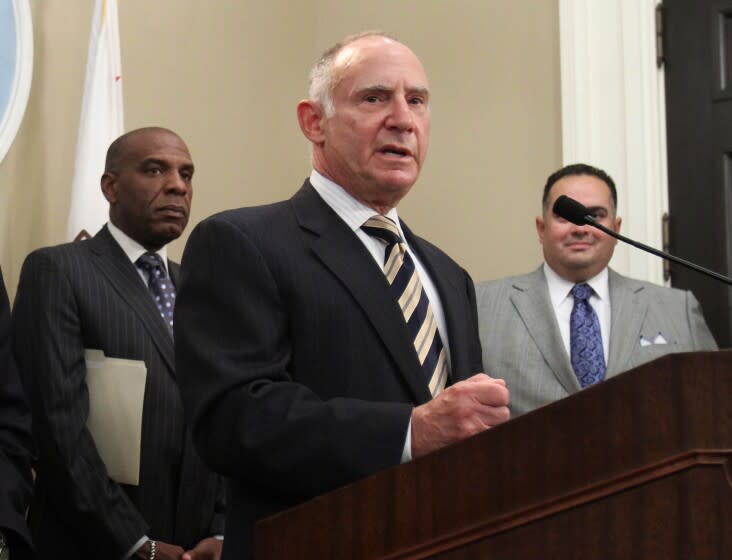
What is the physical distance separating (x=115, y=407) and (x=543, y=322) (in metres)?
1.35

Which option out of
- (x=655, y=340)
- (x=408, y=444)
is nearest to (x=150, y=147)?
(x=655, y=340)

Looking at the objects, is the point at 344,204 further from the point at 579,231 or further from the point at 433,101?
the point at 433,101

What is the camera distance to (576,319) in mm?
3441

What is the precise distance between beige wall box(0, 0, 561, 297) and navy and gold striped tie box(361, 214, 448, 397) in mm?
2369

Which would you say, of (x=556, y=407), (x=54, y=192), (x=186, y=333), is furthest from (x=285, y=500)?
(x=54, y=192)

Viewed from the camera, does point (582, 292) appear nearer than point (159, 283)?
No

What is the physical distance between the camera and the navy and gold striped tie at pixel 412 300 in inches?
72.1

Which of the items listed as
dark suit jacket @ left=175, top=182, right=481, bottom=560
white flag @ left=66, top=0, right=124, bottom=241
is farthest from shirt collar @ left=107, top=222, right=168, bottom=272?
dark suit jacket @ left=175, top=182, right=481, bottom=560

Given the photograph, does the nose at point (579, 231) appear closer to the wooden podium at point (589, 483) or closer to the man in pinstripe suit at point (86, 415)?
the man in pinstripe suit at point (86, 415)

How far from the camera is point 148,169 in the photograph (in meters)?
3.20

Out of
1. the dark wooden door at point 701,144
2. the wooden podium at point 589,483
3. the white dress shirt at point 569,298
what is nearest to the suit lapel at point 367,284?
the wooden podium at point 589,483

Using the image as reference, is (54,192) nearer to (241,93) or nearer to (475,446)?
(241,93)

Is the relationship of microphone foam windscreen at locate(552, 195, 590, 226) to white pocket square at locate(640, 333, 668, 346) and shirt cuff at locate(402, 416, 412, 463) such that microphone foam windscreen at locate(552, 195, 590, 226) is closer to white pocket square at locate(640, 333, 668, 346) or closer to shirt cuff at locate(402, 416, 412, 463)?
shirt cuff at locate(402, 416, 412, 463)

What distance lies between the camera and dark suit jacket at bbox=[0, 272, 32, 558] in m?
1.85
